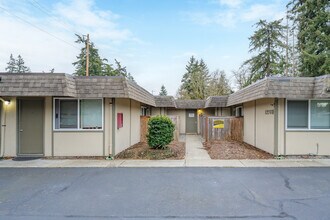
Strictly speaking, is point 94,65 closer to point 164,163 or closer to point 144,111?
point 144,111

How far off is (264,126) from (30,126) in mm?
9526

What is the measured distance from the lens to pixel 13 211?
422 cm

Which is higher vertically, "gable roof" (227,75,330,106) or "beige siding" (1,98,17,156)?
"gable roof" (227,75,330,106)

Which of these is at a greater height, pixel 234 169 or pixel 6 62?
pixel 6 62

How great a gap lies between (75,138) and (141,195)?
5017 millimetres

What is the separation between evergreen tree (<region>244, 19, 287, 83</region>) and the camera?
25.4m

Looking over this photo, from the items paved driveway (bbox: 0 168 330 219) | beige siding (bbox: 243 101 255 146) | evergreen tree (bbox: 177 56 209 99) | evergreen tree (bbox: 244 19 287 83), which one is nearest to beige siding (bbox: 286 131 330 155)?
paved driveway (bbox: 0 168 330 219)

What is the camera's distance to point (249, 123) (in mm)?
12836

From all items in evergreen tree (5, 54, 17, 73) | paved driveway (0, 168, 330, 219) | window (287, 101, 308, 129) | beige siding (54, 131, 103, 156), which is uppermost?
evergreen tree (5, 54, 17, 73)

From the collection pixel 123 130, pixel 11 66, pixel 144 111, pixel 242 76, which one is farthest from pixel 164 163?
pixel 11 66

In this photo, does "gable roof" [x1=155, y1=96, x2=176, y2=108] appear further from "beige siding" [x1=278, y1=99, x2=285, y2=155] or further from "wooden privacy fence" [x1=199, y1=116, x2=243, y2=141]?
"beige siding" [x1=278, y1=99, x2=285, y2=155]

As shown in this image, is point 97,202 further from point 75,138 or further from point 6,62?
point 6,62

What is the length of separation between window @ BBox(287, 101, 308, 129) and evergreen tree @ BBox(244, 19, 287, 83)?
1750 centimetres

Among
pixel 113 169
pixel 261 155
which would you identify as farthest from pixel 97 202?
pixel 261 155
